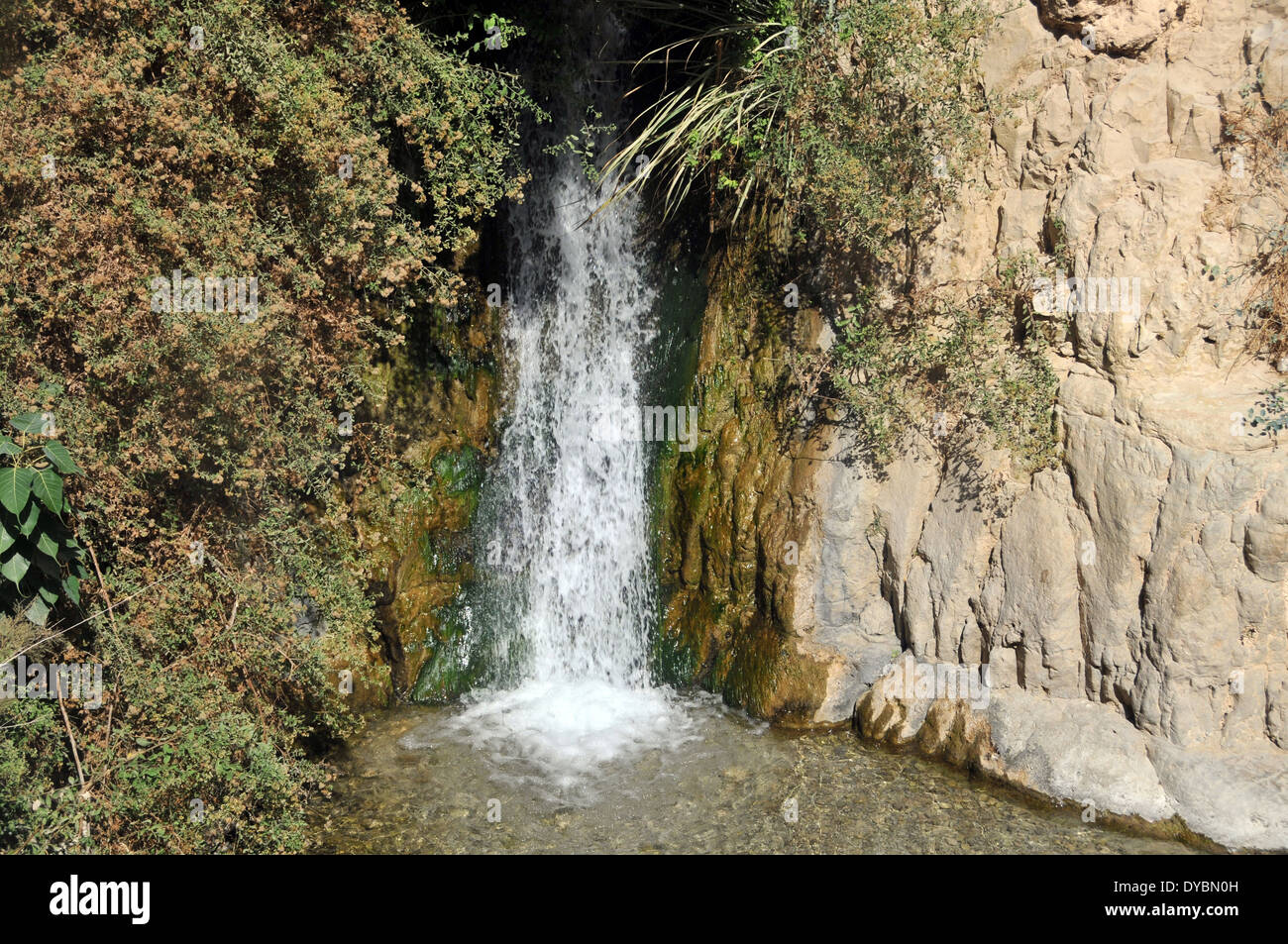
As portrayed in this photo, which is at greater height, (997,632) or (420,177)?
(420,177)

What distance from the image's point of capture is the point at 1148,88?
5.98 metres

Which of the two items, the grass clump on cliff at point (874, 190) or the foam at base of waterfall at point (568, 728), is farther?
the foam at base of waterfall at point (568, 728)

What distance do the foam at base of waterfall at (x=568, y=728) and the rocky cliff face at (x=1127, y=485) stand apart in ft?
5.02

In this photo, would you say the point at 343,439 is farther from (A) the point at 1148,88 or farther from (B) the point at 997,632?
(A) the point at 1148,88

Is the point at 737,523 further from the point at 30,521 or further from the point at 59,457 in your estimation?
the point at 30,521

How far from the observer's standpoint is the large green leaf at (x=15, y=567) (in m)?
4.82

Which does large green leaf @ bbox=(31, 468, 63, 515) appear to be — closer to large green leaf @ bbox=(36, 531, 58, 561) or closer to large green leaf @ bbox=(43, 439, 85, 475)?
large green leaf @ bbox=(43, 439, 85, 475)

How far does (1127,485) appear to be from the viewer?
587cm

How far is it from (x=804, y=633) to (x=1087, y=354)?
274 centimetres

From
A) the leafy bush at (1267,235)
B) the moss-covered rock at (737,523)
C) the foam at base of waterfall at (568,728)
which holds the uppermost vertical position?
the leafy bush at (1267,235)

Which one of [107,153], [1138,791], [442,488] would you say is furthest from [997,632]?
[107,153]

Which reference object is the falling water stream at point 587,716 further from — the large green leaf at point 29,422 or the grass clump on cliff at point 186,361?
the large green leaf at point 29,422

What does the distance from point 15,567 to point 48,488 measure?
43cm

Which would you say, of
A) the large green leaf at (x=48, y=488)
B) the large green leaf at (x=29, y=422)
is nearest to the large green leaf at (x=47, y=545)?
the large green leaf at (x=48, y=488)
